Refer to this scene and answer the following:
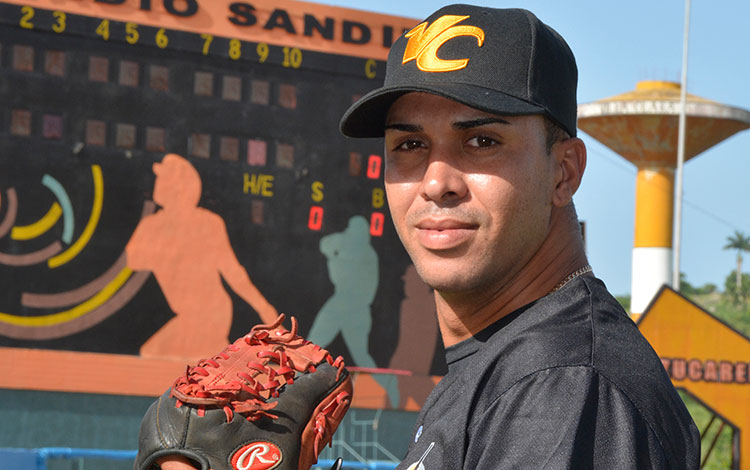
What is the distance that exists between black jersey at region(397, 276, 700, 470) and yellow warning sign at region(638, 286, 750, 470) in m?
9.22

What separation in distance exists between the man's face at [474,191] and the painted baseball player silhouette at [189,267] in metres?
9.52

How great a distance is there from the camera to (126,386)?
11.0m

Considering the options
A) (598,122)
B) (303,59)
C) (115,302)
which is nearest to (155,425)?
(115,302)

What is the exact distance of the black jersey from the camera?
1.26 metres

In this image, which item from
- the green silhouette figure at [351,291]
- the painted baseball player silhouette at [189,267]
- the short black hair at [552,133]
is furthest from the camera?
the green silhouette figure at [351,291]

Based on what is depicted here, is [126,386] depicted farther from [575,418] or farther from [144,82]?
[575,418]

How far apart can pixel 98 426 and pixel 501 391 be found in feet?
33.8

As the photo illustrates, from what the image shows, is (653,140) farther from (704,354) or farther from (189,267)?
(189,267)

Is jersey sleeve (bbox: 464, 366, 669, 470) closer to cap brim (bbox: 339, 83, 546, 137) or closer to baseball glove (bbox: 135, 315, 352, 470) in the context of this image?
cap brim (bbox: 339, 83, 546, 137)

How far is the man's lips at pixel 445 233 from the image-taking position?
1592 mm

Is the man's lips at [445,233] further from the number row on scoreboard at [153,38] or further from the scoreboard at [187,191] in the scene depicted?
the number row on scoreboard at [153,38]

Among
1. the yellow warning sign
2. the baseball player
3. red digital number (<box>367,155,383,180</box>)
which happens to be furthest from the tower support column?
the baseball player

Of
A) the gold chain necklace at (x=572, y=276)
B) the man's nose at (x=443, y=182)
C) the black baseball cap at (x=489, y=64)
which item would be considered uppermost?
the black baseball cap at (x=489, y=64)

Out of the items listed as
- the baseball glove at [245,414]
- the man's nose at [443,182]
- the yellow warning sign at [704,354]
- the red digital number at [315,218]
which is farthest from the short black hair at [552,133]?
the red digital number at [315,218]
